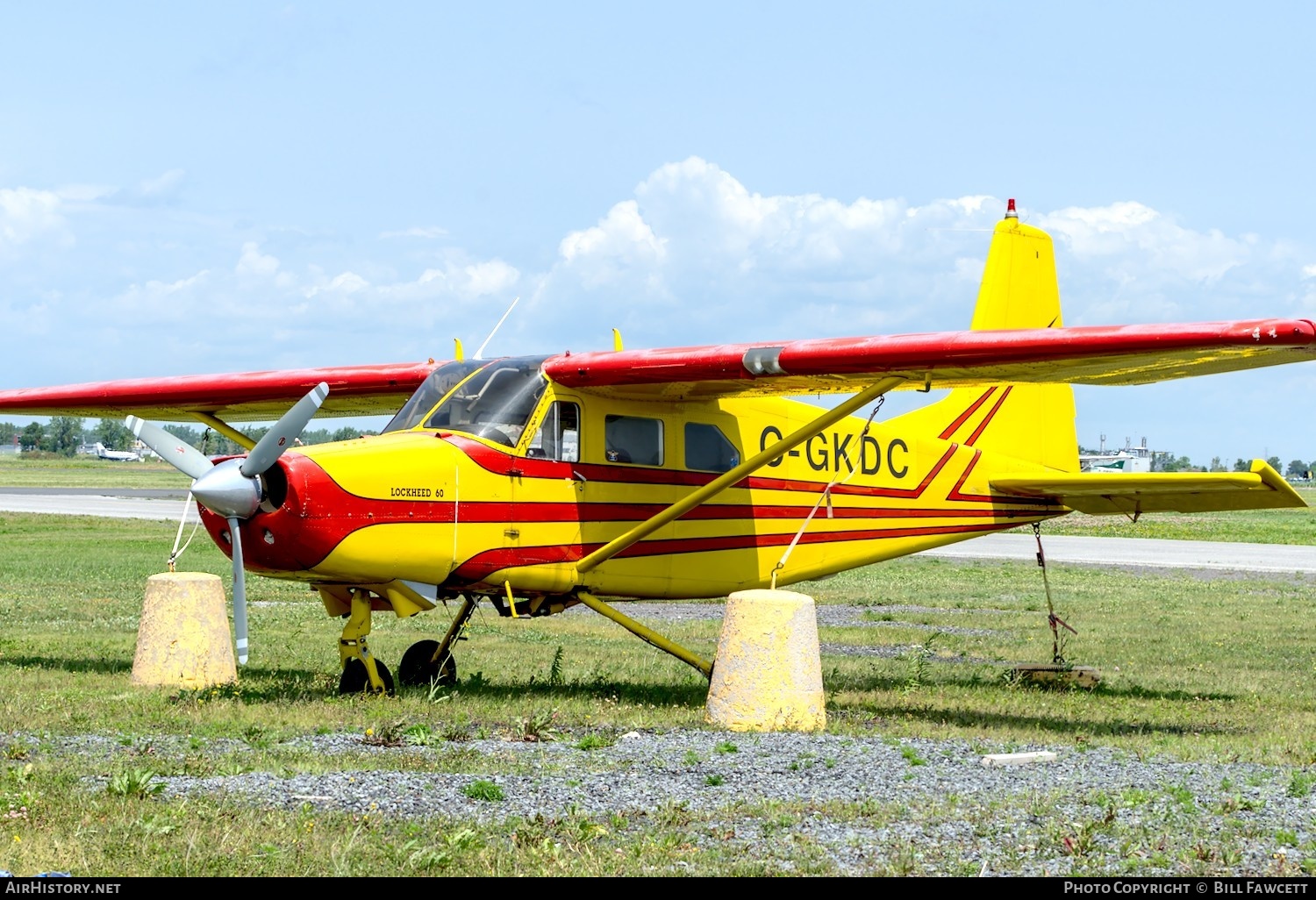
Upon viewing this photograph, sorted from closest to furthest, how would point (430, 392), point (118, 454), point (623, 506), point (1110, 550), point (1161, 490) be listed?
1. point (430, 392)
2. point (623, 506)
3. point (1161, 490)
4. point (1110, 550)
5. point (118, 454)

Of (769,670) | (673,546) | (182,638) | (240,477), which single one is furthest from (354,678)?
(769,670)

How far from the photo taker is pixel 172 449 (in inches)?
436

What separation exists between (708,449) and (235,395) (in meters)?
5.25

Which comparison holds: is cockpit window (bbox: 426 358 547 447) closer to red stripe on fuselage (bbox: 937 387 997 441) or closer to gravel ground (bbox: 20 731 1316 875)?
gravel ground (bbox: 20 731 1316 875)

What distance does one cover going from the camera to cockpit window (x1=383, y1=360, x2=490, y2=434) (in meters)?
12.4

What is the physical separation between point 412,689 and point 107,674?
125 inches

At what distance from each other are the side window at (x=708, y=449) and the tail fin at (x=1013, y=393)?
3337 mm

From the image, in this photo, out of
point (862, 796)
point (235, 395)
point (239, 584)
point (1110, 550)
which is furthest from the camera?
point (1110, 550)

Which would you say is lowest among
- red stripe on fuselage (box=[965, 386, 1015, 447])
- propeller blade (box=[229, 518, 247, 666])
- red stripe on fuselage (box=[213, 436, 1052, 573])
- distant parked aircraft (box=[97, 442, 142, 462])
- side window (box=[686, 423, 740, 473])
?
propeller blade (box=[229, 518, 247, 666])

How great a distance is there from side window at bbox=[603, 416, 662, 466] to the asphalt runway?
14.7 metres

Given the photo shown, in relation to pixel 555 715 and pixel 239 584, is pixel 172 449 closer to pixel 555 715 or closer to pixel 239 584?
pixel 239 584

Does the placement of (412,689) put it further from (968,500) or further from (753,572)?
(968,500)

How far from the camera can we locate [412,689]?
12914 mm

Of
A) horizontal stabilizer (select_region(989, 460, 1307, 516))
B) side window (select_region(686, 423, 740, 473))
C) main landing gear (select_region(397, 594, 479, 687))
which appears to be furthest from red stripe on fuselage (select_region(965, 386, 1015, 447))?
main landing gear (select_region(397, 594, 479, 687))
